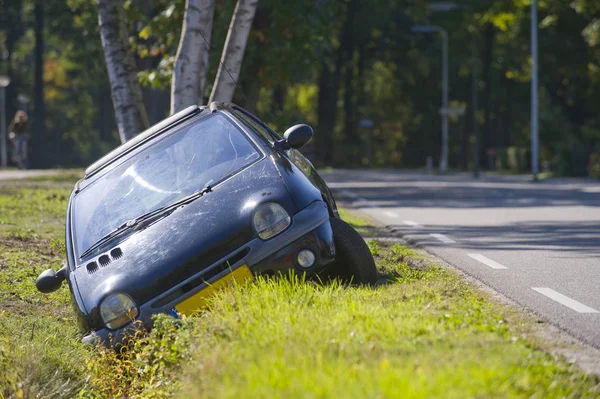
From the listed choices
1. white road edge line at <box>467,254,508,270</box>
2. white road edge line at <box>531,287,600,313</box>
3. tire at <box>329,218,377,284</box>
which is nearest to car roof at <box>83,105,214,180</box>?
tire at <box>329,218,377,284</box>

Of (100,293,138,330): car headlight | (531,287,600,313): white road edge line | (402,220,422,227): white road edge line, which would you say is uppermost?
(100,293,138,330): car headlight

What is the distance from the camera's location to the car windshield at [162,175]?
331 inches

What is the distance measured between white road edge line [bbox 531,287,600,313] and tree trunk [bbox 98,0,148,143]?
10437mm

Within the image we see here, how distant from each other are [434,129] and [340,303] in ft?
226

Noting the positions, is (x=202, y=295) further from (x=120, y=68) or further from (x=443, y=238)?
(x=120, y=68)

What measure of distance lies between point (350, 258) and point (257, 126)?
193 cm

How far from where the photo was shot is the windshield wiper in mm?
8125

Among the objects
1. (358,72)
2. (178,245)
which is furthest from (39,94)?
(178,245)

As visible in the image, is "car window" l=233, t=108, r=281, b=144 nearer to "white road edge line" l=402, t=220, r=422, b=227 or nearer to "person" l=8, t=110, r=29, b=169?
"white road edge line" l=402, t=220, r=422, b=227

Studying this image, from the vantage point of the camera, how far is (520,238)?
13406 millimetres

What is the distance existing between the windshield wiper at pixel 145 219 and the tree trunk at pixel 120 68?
9.93m

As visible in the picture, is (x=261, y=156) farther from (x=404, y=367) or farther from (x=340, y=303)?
(x=404, y=367)

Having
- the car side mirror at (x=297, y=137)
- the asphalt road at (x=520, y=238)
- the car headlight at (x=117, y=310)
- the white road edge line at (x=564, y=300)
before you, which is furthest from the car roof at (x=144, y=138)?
the white road edge line at (x=564, y=300)

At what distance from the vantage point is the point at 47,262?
487 inches
